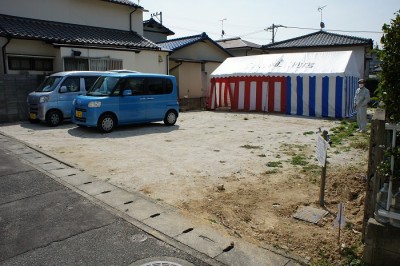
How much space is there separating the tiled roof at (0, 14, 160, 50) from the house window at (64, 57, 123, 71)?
73 cm

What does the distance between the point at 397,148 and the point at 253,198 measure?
2.22 m

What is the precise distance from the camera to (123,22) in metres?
18.5

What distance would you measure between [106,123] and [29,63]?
647 centimetres

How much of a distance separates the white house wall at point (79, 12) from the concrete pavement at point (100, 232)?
12275 millimetres

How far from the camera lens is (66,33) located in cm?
1490

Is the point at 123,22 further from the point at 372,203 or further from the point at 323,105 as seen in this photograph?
the point at 372,203

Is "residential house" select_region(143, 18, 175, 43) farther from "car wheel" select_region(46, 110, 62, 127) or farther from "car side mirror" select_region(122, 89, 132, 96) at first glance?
"car side mirror" select_region(122, 89, 132, 96)

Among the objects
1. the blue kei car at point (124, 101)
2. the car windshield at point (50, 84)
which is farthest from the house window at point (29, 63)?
the blue kei car at point (124, 101)

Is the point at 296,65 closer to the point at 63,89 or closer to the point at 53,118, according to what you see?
the point at 63,89

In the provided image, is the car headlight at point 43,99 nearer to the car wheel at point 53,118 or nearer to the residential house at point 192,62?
the car wheel at point 53,118

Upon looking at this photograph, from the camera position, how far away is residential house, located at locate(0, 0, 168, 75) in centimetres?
1341

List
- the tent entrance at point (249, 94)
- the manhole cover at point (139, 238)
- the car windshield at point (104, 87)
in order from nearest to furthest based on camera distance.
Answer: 1. the manhole cover at point (139, 238)
2. the car windshield at point (104, 87)
3. the tent entrance at point (249, 94)

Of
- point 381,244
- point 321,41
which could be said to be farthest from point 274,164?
point 321,41

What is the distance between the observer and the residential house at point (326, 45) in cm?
2347
